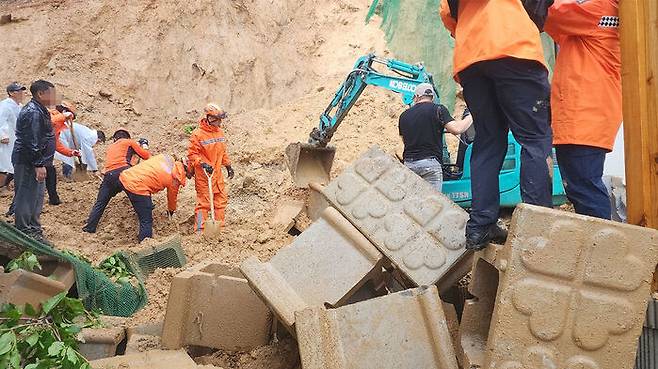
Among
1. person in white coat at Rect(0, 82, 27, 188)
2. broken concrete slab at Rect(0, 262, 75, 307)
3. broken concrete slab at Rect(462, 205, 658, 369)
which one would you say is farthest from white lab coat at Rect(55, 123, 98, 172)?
broken concrete slab at Rect(462, 205, 658, 369)

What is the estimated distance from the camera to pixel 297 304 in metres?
3.22

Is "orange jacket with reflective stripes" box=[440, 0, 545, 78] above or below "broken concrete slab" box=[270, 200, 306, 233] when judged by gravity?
above

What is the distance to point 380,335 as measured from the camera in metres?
2.81

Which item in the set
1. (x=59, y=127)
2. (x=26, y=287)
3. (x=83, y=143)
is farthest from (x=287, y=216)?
(x=83, y=143)

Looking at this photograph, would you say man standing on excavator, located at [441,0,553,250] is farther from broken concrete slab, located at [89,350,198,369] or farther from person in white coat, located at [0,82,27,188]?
person in white coat, located at [0,82,27,188]

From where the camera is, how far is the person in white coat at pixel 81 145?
9176mm

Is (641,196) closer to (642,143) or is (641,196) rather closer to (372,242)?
(642,143)

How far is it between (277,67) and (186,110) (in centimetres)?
209

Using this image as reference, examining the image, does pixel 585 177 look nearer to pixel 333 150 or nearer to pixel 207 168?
pixel 333 150

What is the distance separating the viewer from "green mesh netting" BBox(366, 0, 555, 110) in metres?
12.1

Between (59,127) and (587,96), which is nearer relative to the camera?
(587,96)

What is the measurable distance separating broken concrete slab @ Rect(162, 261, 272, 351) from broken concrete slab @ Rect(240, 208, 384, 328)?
253mm

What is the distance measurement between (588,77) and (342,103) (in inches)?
184

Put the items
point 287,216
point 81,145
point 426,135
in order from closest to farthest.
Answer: point 426,135 < point 287,216 < point 81,145
